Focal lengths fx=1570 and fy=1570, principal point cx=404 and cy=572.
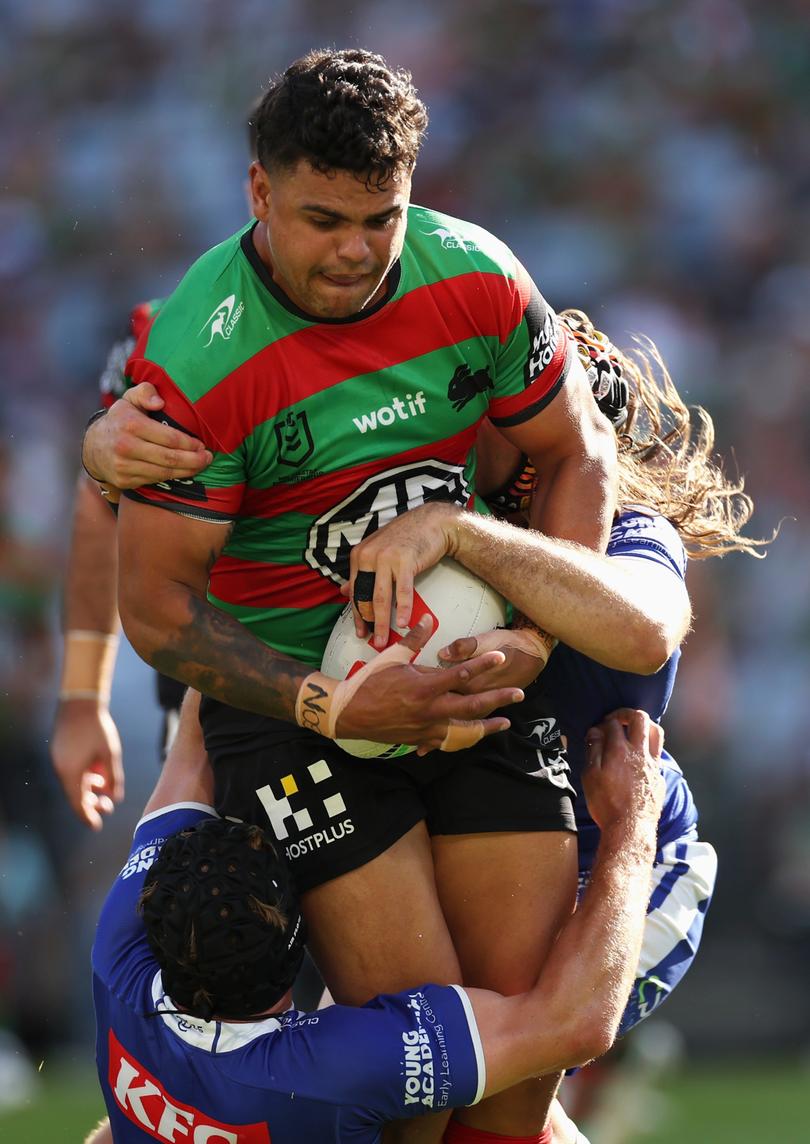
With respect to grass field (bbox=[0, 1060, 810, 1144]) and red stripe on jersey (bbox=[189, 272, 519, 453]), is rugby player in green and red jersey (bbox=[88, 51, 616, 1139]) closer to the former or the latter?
red stripe on jersey (bbox=[189, 272, 519, 453])

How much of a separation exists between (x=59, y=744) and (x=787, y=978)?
4.05 metres

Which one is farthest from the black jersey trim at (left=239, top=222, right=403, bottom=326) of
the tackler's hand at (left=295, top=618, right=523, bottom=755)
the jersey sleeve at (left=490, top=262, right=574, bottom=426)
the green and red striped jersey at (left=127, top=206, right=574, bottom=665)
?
the tackler's hand at (left=295, top=618, right=523, bottom=755)

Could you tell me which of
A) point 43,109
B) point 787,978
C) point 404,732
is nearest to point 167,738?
point 404,732

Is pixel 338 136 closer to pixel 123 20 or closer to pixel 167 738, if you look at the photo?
pixel 167 738

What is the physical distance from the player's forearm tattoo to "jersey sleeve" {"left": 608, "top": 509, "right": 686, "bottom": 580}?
101 centimetres

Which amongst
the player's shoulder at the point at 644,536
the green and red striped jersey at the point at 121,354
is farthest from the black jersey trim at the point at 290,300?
the green and red striped jersey at the point at 121,354

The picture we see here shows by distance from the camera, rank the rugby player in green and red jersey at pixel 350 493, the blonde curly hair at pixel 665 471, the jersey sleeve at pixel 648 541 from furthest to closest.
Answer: the blonde curly hair at pixel 665 471
the jersey sleeve at pixel 648 541
the rugby player in green and red jersey at pixel 350 493

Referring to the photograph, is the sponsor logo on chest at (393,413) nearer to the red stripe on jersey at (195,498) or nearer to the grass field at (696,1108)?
the red stripe on jersey at (195,498)

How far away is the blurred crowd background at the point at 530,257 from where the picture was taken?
754 cm

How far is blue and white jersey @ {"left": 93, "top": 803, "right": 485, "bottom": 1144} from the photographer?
332cm

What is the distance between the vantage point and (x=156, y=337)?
10.8ft

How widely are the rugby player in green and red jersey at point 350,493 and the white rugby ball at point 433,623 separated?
4.1 inches

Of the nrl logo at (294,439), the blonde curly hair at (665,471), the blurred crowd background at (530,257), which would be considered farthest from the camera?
the blurred crowd background at (530,257)

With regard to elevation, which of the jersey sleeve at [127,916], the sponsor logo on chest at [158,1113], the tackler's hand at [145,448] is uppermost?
the tackler's hand at [145,448]
